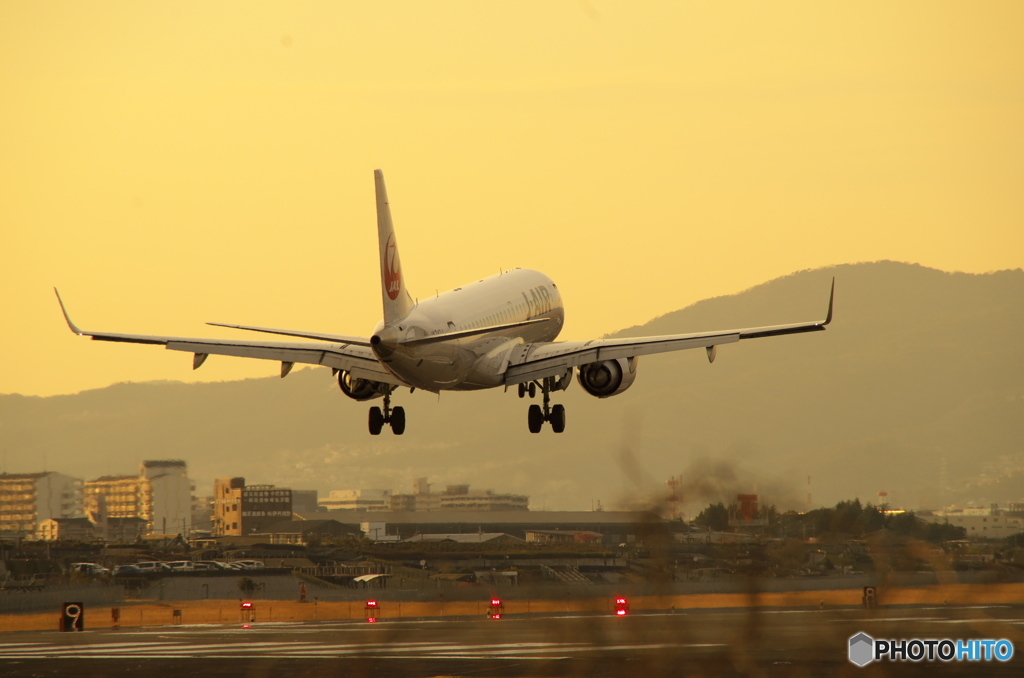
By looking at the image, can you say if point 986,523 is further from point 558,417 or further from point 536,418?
point 536,418

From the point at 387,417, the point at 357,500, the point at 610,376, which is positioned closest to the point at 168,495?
the point at 357,500

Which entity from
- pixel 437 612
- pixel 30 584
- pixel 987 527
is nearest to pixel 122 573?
pixel 30 584

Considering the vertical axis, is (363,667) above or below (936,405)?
below

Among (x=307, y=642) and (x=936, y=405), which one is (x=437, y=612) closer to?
(x=307, y=642)

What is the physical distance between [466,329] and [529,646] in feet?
43.7

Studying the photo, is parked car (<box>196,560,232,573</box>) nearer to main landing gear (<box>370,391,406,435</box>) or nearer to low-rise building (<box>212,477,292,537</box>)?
low-rise building (<box>212,477,292,537</box>)

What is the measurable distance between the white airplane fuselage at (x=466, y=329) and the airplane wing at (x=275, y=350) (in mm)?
3028

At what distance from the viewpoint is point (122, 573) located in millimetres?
113375

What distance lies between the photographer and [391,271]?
52812 mm

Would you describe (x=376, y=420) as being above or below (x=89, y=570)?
above

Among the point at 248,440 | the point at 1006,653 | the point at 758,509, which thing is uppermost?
the point at 248,440

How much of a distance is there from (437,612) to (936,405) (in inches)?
5081

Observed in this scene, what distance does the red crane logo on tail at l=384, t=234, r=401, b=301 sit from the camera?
52.1m

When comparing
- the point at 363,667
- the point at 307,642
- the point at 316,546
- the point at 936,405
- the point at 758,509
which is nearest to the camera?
the point at 758,509
